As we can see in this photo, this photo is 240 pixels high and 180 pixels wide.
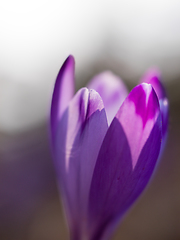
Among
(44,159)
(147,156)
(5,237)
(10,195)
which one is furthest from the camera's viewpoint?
(44,159)

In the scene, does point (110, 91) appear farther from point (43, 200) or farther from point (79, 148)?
point (43, 200)

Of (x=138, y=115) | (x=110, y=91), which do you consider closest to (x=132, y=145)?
(x=138, y=115)

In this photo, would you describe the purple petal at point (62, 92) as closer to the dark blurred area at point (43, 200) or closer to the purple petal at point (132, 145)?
the purple petal at point (132, 145)

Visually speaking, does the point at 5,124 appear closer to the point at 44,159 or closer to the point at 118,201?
the point at 44,159

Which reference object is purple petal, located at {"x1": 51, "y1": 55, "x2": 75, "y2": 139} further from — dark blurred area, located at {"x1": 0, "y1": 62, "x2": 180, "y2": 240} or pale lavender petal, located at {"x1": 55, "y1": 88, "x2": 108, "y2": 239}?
dark blurred area, located at {"x1": 0, "y1": 62, "x2": 180, "y2": 240}

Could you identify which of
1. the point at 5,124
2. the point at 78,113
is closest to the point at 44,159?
the point at 5,124

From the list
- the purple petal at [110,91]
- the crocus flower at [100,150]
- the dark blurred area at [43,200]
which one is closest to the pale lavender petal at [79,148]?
the crocus flower at [100,150]

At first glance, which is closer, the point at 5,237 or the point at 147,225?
the point at 5,237

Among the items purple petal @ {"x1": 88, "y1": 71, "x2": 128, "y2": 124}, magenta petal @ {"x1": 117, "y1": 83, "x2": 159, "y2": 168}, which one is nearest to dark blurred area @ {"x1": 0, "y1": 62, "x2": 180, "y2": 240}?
purple petal @ {"x1": 88, "y1": 71, "x2": 128, "y2": 124}
